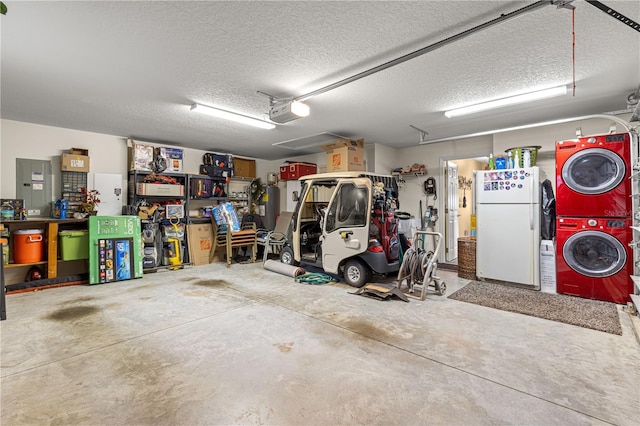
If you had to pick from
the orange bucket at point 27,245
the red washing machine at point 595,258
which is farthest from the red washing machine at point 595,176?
the orange bucket at point 27,245

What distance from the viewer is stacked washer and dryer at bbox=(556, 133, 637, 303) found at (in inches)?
143

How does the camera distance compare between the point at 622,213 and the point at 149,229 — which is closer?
the point at 622,213

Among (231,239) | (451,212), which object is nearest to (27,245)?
(231,239)

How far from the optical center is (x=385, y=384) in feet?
6.64

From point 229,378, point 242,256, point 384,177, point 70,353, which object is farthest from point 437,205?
point 70,353

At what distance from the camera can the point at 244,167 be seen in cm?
763

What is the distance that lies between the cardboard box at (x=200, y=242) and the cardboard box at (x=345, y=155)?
302cm

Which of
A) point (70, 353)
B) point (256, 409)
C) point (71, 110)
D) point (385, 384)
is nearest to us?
point (256, 409)

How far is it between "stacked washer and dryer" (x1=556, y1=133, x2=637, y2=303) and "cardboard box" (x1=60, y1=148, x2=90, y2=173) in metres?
7.33

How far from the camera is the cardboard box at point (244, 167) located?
747cm

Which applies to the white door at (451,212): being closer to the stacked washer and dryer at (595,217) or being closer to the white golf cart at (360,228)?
the white golf cart at (360,228)

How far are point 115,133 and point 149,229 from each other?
189cm

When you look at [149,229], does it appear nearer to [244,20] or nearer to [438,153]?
[244,20]

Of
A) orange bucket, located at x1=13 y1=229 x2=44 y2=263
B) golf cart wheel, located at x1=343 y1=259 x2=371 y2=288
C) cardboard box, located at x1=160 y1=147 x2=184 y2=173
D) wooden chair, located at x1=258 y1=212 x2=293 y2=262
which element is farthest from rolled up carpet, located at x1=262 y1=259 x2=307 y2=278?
orange bucket, located at x1=13 y1=229 x2=44 y2=263
